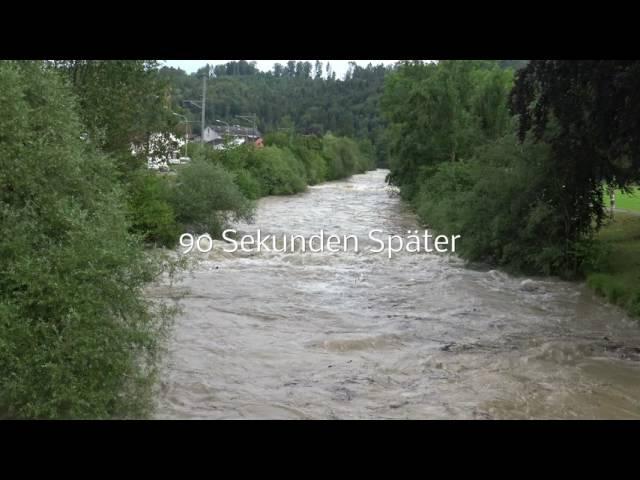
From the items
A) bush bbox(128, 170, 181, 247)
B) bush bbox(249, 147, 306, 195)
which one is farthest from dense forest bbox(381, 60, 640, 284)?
bush bbox(249, 147, 306, 195)

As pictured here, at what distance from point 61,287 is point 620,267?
57.3 ft

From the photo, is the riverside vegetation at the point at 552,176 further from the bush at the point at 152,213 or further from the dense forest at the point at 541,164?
the bush at the point at 152,213

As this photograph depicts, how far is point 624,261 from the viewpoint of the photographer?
71.4ft

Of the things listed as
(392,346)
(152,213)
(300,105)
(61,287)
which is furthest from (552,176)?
(300,105)

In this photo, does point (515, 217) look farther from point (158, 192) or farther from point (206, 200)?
point (158, 192)

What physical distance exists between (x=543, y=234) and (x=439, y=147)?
73.3ft

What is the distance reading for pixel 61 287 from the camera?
8.46 m

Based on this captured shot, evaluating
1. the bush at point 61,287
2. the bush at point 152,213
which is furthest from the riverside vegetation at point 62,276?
the bush at point 152,213

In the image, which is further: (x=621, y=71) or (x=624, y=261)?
(x=624, y=261)
